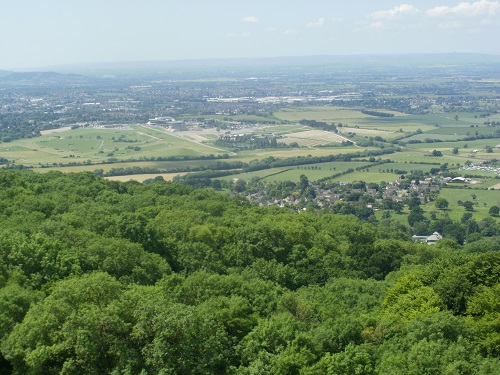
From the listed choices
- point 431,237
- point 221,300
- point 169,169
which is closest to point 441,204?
point 431,237

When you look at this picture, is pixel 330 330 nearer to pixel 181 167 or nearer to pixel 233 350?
pixel 233 350

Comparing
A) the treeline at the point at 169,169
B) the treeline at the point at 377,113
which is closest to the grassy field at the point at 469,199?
the treeline at the point at 169,169

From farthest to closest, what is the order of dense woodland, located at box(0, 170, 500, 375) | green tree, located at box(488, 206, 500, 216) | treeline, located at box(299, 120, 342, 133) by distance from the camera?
1. treeline, located at box(299, 120, 342, 133)
2. green tree, located at box(488, 206, 500, 216)
3. dense woodland, located at box(0, 170, 500, 375)

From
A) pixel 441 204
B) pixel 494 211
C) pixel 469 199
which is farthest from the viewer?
pixel 469 199

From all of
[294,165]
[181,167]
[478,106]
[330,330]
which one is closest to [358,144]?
[294,165]

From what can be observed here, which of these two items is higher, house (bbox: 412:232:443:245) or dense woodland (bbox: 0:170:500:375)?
dense woodland (bbox: 0:170:500:375)

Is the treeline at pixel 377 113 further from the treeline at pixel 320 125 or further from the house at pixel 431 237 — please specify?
the house at pixel 431 237

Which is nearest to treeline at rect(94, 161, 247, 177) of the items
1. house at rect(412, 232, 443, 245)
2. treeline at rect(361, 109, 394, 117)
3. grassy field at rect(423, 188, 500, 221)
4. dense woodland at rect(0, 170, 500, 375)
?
grassy field at rect(423, 188, 500, 221)

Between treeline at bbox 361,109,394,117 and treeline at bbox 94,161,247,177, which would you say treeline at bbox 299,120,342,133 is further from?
treeline at bbox 94,161,247,177

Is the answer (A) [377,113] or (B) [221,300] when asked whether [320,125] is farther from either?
(B) [221,300]
